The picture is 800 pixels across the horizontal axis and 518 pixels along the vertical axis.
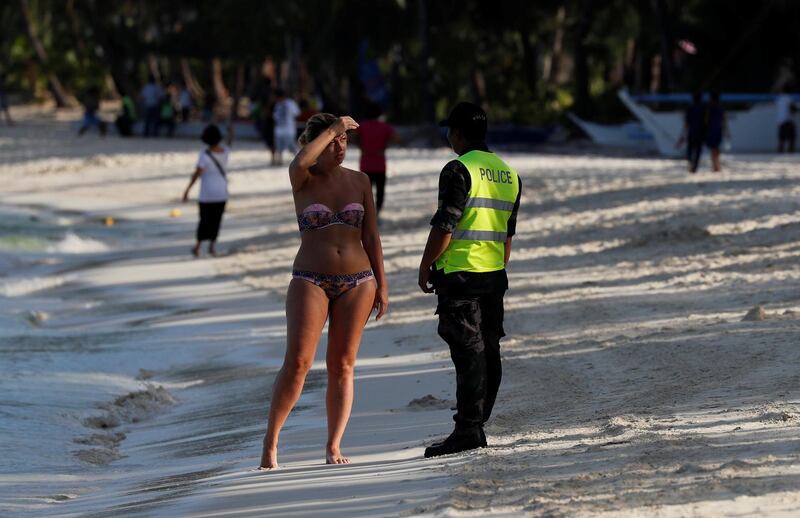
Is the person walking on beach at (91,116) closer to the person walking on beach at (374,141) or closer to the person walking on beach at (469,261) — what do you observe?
the person walking on beach at (374,141)

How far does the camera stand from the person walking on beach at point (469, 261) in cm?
659

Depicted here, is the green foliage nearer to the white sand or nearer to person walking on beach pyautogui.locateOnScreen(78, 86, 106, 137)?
person walking on beach pyautogui.locateOnScreen(78, 86, 106, 137)

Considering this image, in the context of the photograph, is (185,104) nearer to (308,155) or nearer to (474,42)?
(474,42)

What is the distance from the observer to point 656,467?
5867 mm

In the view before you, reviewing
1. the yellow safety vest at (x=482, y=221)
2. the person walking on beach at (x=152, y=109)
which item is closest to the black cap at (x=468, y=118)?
the yellow safety vest at (x=482, y=221)

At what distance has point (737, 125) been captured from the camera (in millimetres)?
32906

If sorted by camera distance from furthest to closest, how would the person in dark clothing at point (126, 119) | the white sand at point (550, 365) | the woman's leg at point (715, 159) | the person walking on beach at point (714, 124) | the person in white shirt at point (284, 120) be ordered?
the person in dark clothing at point (126, 119) < the person in white shirt at point (284, 120) < the woman's leg at point (715, 159) < the person walking on beach at point (714, 124) < the white sand at point (550, 365)

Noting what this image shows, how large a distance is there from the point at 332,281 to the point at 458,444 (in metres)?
0.94

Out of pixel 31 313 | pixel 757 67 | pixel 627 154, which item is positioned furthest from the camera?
pixel 757 67

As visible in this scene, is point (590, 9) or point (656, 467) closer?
point (656, 467)

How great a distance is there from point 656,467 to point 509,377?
3.34 m

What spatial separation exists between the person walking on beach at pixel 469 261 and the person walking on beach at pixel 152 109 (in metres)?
35.5

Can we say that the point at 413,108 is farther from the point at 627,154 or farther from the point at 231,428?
the point at 231,428

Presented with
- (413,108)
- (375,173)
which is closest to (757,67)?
(413,108)
